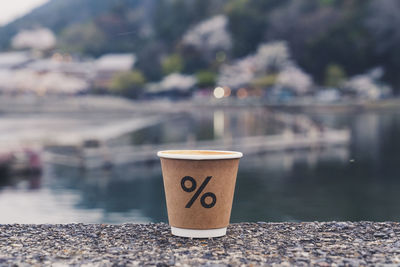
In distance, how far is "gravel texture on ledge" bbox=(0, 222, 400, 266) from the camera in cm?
524

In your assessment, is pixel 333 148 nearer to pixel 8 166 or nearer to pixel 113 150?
pixel 113 150

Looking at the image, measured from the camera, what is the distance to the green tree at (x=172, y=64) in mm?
84500

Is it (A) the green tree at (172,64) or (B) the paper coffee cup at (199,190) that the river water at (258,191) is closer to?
(B) the paper coffee cup at (199,190)

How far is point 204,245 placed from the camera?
588 centimetres

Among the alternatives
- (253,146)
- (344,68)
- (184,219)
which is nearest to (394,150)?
(253,146)

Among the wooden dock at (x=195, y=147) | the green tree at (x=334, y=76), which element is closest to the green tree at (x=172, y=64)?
the green tree at (x=334, y=76)

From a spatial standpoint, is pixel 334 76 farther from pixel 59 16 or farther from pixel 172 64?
pixel 59 16

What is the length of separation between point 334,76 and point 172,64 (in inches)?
985

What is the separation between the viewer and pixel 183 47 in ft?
286

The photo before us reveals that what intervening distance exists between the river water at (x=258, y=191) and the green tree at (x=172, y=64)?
Answer: 5466cm

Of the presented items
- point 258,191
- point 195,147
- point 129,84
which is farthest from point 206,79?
point 258,191

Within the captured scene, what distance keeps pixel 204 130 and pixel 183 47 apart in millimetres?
44315

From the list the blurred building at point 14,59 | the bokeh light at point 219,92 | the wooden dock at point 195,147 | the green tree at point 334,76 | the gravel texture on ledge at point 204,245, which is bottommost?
the wooden dock at point 195,147

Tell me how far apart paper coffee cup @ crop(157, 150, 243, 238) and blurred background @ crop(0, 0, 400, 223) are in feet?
24.6
